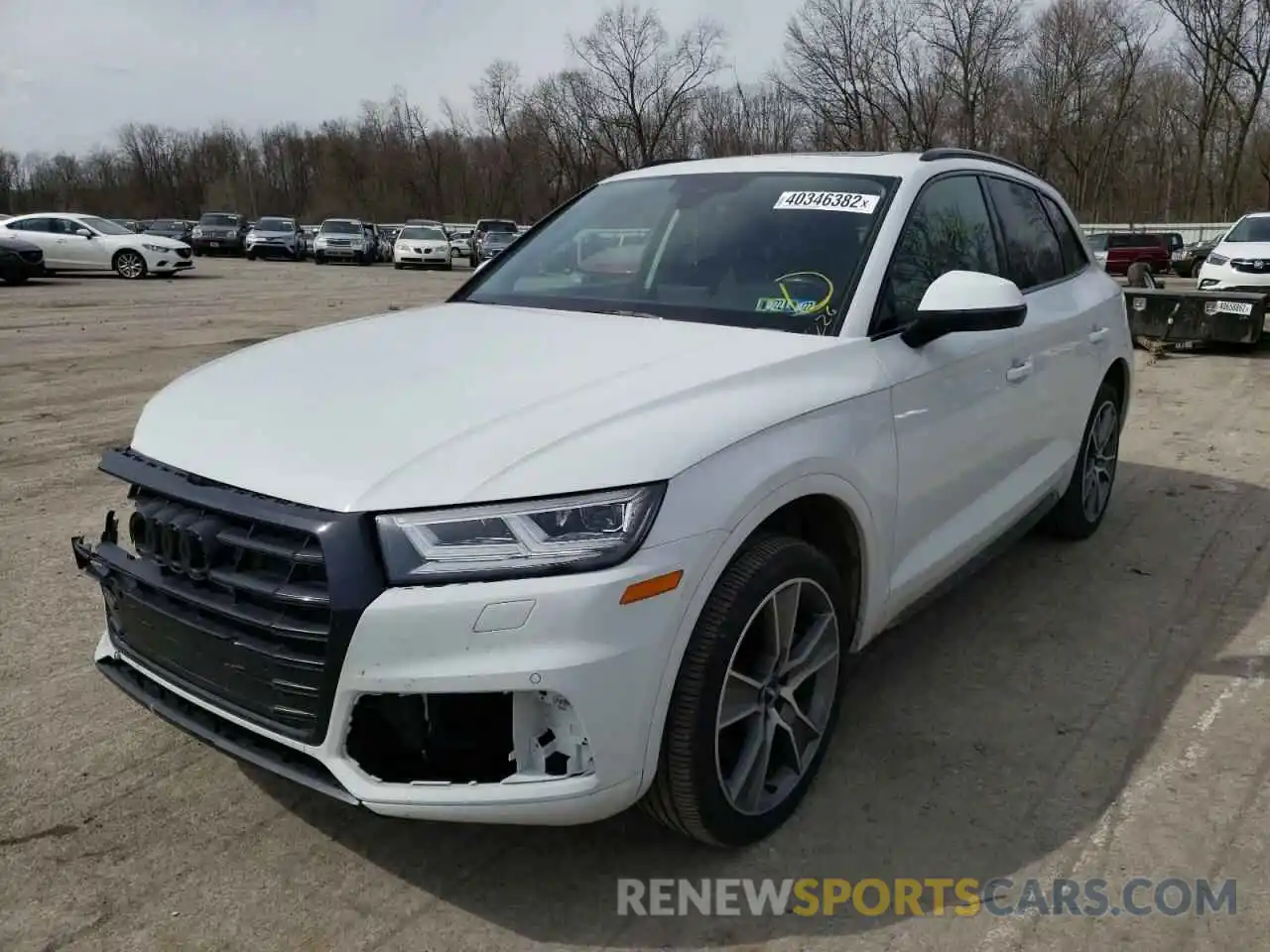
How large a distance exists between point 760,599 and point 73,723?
228 cm

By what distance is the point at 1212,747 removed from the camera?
3.17 metres

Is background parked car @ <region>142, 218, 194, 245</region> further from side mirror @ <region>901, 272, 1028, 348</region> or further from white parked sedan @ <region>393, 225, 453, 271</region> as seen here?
side mirror @ <region>901, 272, 1028, 348</region>

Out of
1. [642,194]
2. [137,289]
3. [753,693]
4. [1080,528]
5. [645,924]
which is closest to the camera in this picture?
[645,924]

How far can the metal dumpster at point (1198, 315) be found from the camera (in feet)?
37.2

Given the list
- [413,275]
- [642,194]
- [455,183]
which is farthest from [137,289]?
[455,183]

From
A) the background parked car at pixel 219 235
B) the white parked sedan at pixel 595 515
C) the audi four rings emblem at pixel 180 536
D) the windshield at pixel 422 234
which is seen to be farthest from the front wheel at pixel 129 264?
the audi four rings emblem at pixel 180 536

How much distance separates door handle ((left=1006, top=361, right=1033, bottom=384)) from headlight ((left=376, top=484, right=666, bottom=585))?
2104 mm

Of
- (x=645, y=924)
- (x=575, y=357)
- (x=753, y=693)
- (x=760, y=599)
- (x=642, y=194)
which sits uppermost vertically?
(x=642, y=194)

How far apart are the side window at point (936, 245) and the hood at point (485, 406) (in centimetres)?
32

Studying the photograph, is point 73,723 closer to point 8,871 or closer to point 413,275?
point 8,871

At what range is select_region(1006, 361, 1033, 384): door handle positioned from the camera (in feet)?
12.0

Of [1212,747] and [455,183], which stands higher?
[455,183]

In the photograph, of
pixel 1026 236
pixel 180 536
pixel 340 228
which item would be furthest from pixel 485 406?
pixel 340 228

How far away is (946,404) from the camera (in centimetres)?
Answer: 321
